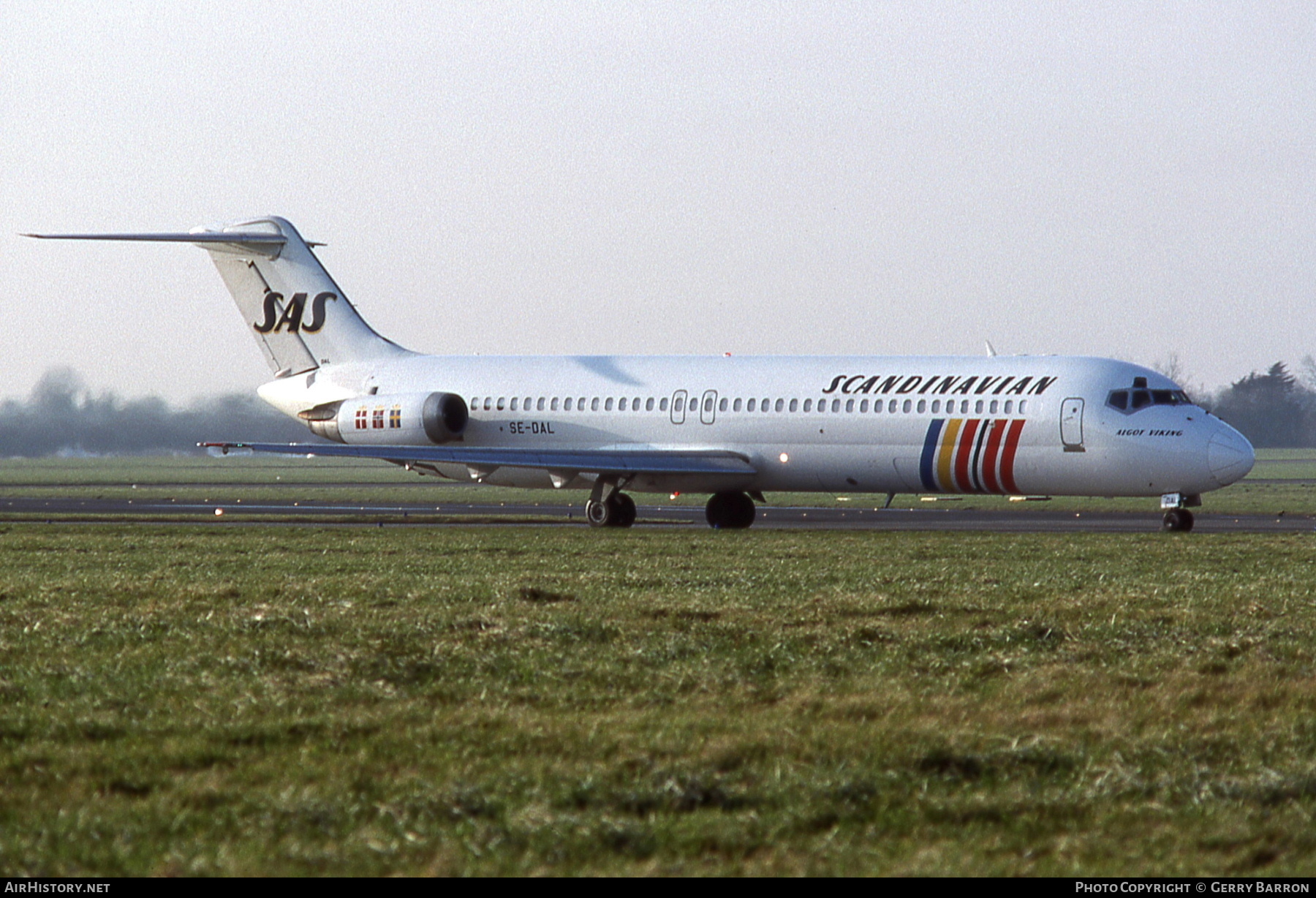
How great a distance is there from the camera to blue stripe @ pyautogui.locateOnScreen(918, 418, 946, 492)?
97.1 ft

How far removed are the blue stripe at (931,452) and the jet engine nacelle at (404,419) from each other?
35.7ft

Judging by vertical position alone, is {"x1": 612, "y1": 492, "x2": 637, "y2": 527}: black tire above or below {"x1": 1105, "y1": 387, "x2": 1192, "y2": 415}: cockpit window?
below

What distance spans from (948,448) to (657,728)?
2164 centimetres

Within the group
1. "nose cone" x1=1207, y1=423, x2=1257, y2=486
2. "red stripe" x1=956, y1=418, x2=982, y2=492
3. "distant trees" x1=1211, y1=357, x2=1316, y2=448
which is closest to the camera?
"nose cone" x1=1207, y1=423, x2=1257, y2=486

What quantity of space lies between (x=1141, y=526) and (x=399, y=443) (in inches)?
635

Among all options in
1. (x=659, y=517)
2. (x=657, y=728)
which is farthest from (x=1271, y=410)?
(x=657, y=728)

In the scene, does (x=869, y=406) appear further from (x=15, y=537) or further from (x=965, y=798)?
(x=965, y=798)

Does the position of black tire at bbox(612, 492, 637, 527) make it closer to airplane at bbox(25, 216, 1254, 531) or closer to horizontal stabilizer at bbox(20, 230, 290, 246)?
airplane at bbox(25, 216, 1254, 531)

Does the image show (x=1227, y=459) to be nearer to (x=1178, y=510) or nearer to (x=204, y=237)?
(x=1178, y=510)

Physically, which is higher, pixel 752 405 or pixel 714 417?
pixel 752 405

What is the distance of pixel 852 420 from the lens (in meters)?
30.5

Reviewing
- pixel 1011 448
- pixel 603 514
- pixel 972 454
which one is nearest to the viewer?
pixel 1011 448

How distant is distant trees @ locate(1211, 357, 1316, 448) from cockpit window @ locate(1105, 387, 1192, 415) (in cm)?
11635

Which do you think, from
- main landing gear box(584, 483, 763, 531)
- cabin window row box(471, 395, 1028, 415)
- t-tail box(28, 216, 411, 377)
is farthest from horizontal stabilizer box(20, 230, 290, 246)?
main landing gear box(584, 483, 763, 531)
